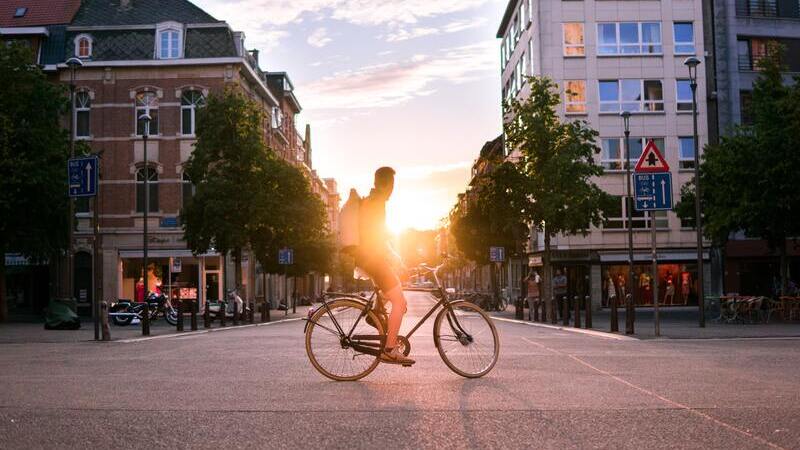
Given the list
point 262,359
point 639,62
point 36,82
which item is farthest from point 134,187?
point 262,359

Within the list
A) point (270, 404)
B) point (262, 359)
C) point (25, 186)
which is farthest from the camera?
point (25, 186)

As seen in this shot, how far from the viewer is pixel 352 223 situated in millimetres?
8883

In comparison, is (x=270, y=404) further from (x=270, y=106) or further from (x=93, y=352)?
(x=270, y=106)

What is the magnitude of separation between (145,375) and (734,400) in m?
5.83

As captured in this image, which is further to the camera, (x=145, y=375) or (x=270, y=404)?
(x=145, y=375)

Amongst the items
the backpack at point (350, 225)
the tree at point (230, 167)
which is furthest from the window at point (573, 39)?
the backpack at point (350, 225)

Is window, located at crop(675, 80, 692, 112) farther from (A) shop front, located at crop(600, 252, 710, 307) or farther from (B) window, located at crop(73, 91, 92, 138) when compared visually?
(B) window, located at crop(73, 91, 92, 138)

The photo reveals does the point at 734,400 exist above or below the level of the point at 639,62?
below

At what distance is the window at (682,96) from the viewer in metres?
53.2

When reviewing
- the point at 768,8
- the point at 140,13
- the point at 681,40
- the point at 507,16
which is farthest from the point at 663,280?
the point at 140,13

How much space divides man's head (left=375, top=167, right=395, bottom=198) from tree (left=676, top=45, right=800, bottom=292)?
79.7 feet

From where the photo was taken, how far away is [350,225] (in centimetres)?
888

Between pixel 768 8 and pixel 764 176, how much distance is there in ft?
85.5

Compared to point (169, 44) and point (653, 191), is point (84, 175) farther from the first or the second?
point (169, 44)
